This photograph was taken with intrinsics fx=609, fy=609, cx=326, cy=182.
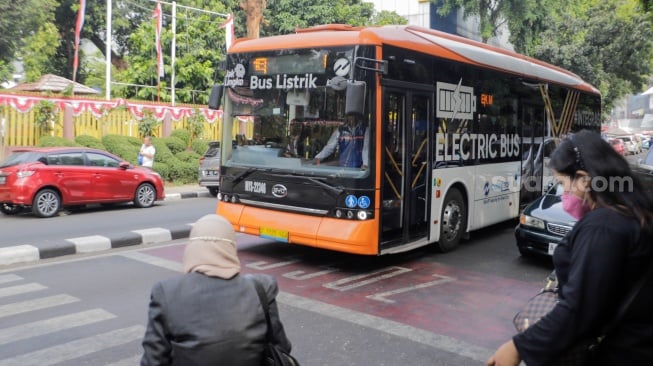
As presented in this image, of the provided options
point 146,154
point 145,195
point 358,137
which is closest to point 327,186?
point 358,137

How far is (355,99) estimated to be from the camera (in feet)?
22.7

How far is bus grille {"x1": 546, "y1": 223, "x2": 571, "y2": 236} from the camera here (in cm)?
820

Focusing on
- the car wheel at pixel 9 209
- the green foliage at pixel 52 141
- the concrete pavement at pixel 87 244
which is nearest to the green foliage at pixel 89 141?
the green foliage at pixel 52 141

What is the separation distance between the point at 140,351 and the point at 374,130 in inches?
147

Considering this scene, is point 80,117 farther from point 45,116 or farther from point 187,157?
point 187,157

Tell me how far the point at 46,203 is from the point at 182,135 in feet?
32.3

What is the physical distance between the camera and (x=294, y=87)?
7.83 metres

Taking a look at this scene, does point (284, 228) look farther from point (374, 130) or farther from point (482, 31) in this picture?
point (482, 31)

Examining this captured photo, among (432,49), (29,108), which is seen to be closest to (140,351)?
(432,49)

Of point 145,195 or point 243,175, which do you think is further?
point 145,195

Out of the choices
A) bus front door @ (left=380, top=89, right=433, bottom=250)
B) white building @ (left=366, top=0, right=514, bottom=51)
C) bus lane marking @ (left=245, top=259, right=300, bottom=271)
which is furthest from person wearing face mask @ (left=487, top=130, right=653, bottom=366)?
white building @ (left=366, top=0, right=514, bottom=51)

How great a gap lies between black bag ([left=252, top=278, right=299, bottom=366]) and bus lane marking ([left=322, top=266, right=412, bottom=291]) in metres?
4.67

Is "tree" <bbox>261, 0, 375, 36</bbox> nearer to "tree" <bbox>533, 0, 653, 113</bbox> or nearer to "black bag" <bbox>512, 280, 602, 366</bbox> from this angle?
"tree" <bbox>533, 0, 653, 113</bbox>

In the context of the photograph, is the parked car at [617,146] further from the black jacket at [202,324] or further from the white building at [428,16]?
the white building at [428,16]
